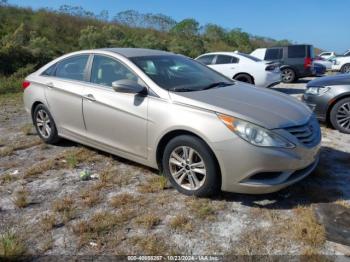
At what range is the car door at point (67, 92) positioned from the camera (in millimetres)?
5082

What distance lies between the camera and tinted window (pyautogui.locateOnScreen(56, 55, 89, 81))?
17.0 feet

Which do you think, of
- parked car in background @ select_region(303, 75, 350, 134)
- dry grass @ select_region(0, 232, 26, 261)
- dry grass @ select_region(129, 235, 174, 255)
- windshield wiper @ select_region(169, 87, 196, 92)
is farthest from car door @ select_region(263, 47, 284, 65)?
dry grass @ select_region(0, 232, 26, 261)

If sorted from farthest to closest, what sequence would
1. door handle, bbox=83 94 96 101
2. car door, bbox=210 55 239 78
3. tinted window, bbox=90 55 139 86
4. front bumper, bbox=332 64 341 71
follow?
1. front bumper, bbox=332 64 341 71
2. car door, bbox=210 55 239 78
3. door handle, bbox=83 94 96 101
4. tinted window, bbox=90 55 139 86

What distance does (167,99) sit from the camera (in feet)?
13.4

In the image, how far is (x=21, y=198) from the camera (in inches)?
160

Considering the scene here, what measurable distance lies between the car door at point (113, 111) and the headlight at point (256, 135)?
1.11 meters

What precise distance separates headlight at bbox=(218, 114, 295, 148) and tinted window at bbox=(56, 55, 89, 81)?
2479mm

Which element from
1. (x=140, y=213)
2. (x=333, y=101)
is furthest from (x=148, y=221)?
(x=333, y=101)

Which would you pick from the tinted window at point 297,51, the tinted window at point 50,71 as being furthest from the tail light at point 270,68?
the tinted window at point 50,71

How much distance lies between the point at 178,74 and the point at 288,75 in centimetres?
1198

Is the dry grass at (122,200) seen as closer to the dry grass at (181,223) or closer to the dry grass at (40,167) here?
the dry grass at (181,223)

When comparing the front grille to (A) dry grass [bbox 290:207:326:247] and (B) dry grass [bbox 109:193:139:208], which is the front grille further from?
(B) dry grass [bbox 109:193:139:208]

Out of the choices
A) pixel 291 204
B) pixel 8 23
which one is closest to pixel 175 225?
pixel 291 204

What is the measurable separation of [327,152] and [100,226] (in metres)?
3.61
